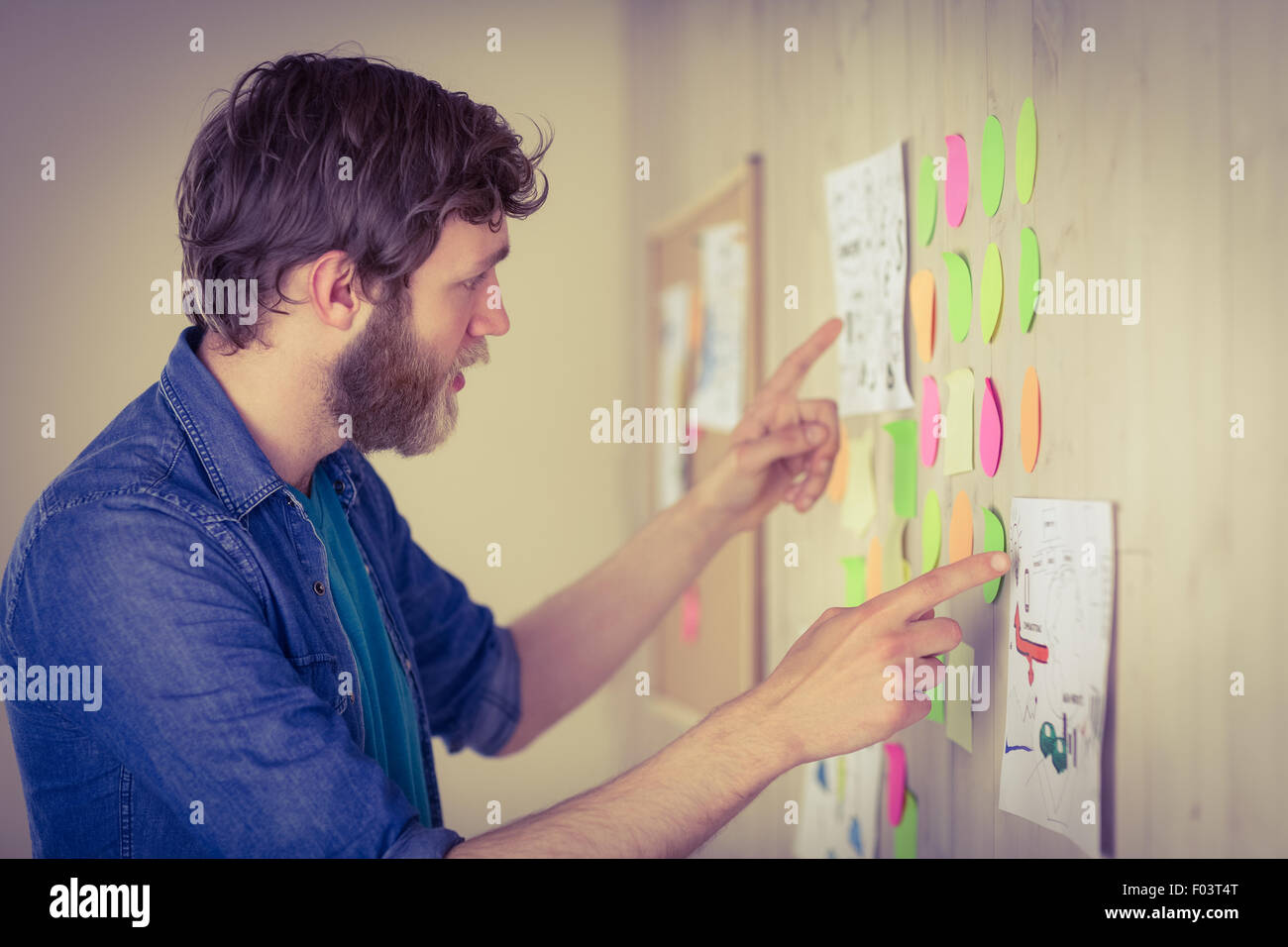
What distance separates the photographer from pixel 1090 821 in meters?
0.86

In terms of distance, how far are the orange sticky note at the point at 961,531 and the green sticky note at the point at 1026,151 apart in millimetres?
310

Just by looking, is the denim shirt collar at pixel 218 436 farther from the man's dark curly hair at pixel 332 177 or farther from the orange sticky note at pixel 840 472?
the orange sticky note at pixel 840 472

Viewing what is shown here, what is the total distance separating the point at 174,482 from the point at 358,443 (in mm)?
236

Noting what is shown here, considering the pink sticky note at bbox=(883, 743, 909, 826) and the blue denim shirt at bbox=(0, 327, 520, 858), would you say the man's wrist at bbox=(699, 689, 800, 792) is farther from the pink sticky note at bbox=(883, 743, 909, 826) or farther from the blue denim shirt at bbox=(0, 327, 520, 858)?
Result: the pink sticky note at bbox=(883, 743, 909, 826)

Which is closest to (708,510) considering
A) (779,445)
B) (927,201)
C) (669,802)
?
(779,445)

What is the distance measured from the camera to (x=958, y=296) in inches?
41.4

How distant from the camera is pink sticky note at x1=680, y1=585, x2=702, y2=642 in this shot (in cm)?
226

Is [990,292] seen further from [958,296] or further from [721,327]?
[721,327]

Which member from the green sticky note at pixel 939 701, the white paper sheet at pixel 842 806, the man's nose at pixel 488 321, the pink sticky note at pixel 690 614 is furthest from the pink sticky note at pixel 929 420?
the pink sticky note at pixel 690 614

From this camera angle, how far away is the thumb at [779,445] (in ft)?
4.18

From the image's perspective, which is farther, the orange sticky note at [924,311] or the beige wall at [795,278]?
the orange sticky note at [924,311]
